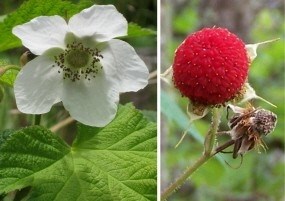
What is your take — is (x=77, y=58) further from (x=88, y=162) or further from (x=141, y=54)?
(x=141, y=54)

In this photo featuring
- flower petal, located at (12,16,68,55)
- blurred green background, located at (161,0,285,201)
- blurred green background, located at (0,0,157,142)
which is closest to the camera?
flower petal, located at (12,16,68,55)

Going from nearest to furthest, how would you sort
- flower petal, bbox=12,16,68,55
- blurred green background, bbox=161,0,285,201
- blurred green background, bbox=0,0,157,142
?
flower petal, bbox=12,16,68,55
blurred green background, bbox=0,0,157,142
blurred green background, bbox=161,0,285,201

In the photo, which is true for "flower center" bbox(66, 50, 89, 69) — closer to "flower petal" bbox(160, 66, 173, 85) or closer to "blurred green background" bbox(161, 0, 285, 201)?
"flower petal" bbox(160, 66, 173, 85)

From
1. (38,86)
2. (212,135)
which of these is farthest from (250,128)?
(38,86)

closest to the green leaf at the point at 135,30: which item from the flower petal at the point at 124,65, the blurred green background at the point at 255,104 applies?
the flower petal at the point at 124,65

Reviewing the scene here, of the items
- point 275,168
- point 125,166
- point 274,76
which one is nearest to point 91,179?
point 125,166

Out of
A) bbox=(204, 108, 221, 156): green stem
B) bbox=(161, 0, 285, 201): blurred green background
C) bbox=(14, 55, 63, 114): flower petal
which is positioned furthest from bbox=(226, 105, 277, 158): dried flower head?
bbox=(161, 0, 285, 201): blurred green background

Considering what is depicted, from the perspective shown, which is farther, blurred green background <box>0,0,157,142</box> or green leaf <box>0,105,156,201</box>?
blurred green background <box>0,0,157,142</box>
